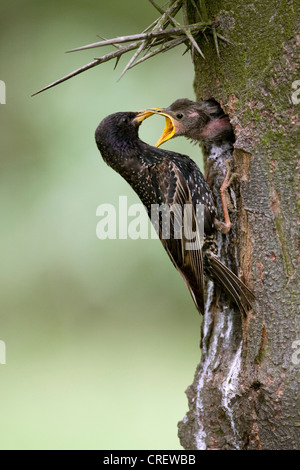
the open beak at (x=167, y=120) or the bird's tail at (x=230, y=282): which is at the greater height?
the open beak at (x=167, y=120)

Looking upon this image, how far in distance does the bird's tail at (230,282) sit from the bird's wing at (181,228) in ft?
0.33

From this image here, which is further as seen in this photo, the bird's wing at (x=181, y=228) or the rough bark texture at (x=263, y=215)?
the bird's wing at (x=181, y=228)

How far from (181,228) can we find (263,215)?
719 mm

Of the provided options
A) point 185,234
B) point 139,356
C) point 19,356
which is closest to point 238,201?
point 185,234

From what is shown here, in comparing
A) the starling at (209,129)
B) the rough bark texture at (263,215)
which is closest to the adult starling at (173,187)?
the starling at (209,129)

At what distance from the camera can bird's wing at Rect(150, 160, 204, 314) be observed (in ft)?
14.1

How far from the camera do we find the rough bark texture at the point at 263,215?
12.2 ft

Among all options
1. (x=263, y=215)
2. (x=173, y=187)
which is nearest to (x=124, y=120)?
(x=173, y=187)

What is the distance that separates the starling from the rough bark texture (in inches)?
8.4

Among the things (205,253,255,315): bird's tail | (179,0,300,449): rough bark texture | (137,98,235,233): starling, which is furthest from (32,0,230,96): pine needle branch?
(205,253,255,315): bird's tail

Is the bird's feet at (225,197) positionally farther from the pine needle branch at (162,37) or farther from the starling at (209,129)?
the pine needle branch at (162,37)

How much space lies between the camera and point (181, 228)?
14.5 feet

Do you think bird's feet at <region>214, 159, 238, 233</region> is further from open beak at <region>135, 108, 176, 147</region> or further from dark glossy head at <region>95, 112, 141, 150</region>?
dark glossy head at <region>95, 112, 141, 150</region>

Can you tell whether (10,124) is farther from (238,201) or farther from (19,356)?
(238,201)
